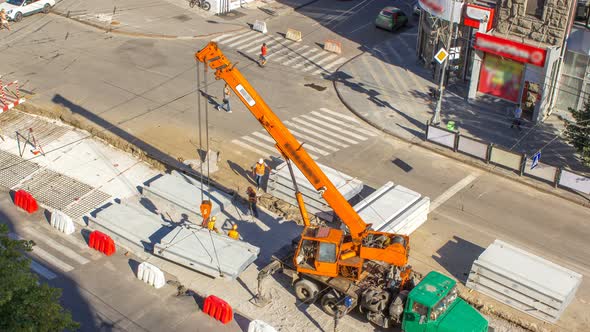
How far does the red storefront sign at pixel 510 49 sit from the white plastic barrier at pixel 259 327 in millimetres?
23384

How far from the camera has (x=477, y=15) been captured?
41.5 m

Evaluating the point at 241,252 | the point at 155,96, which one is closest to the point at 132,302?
the point at 241,252

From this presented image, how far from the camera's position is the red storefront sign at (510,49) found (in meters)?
39.6

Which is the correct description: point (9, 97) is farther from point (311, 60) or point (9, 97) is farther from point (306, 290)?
point (306, 290)

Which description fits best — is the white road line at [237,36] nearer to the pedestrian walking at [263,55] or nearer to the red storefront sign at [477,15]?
the pedestrian walking at [263,55]

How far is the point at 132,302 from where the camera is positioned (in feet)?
90.1

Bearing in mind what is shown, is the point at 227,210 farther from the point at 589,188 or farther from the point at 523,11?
the point at 523,11

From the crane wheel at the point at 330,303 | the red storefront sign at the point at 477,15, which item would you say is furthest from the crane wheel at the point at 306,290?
the red storefront sign at the point at 477,15

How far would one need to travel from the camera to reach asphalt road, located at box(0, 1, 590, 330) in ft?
105

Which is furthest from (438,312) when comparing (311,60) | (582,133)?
(311,60)

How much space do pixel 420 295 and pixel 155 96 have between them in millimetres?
24379

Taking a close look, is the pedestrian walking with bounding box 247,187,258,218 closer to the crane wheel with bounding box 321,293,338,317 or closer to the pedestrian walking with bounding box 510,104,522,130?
the crane wheel with bounding box 321,293,338,317

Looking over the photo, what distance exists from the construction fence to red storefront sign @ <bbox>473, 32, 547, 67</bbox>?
569cm

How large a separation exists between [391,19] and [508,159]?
20752 mm
